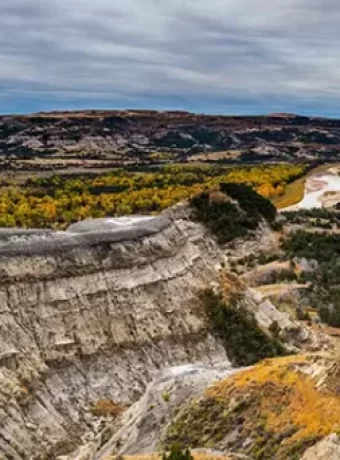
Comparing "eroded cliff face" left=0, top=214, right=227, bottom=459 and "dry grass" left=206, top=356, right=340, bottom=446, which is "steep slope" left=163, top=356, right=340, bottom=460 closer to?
"dry grass" left=206, top=356, right=340, bottom=446

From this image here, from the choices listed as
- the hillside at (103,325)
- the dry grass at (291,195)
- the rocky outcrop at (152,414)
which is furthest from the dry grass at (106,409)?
the dry grass at (291,195)

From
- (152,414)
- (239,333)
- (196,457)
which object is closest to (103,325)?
(239,333)

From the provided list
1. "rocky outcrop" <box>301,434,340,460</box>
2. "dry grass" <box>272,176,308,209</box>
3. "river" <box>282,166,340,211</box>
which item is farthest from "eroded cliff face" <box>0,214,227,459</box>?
"dry grass" <box>272,176,308,209</box>

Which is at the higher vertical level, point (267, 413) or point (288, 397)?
point (288, 397)

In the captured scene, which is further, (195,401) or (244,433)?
(195,401)

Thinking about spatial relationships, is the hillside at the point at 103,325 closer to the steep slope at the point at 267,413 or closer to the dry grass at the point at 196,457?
the steep slope at the point at 267,413

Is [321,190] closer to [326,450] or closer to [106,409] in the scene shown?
[106,409]

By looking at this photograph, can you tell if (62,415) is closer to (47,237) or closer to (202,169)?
(47,237)

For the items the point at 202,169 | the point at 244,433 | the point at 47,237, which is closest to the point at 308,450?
the point at 244,433
